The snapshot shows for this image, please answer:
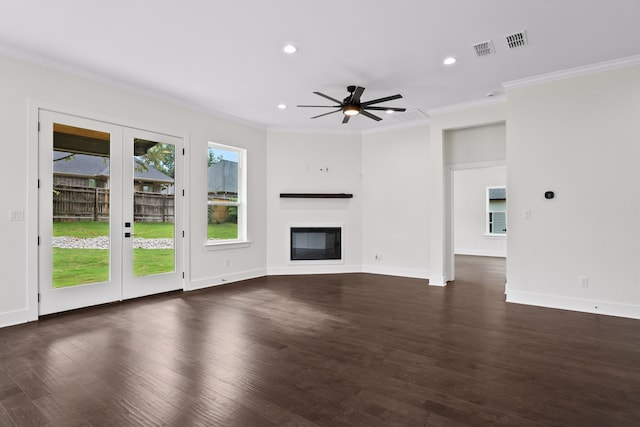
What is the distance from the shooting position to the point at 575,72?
4117 mm

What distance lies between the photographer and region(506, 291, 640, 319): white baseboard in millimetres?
3875

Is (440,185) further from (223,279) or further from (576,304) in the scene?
(223,279)

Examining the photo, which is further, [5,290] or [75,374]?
[5,290]

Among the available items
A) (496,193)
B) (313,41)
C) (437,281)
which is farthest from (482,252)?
(313,41)

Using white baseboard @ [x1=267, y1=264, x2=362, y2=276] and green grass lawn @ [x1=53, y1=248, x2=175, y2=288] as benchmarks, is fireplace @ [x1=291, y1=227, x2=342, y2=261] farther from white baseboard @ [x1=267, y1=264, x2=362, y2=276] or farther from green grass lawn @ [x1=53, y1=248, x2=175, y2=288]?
green grass lawn @ [x1=53, y1=248, x2=175, y2=288]

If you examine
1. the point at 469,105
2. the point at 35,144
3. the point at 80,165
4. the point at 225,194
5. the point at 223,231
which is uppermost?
the point at 469,105

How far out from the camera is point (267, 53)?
371cm

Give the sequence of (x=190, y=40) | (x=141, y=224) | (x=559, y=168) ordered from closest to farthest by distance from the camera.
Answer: (x=190, y=40) → (x=559, y=168) → (x=141, y=224)

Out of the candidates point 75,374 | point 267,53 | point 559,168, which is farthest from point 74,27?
point 559,168

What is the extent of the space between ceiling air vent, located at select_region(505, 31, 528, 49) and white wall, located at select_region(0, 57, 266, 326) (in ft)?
14.6

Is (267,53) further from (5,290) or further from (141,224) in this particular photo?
(5,290)

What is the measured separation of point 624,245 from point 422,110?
332 centimetres

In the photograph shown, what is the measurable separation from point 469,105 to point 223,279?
16.5 feet

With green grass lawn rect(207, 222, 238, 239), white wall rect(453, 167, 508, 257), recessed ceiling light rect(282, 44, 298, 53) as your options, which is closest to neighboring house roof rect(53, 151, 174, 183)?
green grass lawn rect(207, 222, 238, 239)
